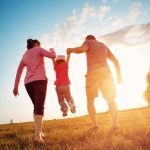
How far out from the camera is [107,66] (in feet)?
32.1

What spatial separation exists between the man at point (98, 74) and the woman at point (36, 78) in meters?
1.35

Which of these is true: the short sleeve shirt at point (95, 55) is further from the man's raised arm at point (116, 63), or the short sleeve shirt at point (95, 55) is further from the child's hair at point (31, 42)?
the child's hair at point (31, 42)

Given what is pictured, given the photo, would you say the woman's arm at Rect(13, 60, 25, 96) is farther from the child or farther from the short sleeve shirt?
the short sleeve shirt

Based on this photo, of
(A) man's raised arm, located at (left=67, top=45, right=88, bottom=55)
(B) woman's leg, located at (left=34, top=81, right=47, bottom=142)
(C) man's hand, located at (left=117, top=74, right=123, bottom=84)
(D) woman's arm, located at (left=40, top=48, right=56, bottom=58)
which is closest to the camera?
(B) woman's leg, located at (left=34, top=81, right=47, bottom=142)

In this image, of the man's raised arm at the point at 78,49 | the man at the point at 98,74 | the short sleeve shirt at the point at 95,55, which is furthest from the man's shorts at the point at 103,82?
the man's raised arm at the point at 78,49

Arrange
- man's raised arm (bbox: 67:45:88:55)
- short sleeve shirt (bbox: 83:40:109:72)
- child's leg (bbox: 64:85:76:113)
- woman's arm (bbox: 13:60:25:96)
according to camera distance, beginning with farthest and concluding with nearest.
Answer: child's leg (bbox: 64:85:76:113)
short sleeve shirt (bbox: 83:40:109:72)
man's raised arm (bbox: 67:45:88:55)
woman's arm (bbox: 13:60:25:96)

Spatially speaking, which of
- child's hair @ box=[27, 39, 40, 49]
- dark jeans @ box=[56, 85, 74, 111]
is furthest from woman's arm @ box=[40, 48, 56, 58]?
dark jeans @ box=[56, 85, 74, 111]

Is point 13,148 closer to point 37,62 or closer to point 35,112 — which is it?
point 35,112

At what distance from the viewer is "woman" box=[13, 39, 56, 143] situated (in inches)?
319

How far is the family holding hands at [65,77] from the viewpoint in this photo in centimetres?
823

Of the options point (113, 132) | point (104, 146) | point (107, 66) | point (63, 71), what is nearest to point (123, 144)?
point (104, 146)

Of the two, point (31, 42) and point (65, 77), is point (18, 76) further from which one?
point (65, 77)

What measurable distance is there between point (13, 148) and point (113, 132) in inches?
118

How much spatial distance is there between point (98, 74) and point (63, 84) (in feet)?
5.71
